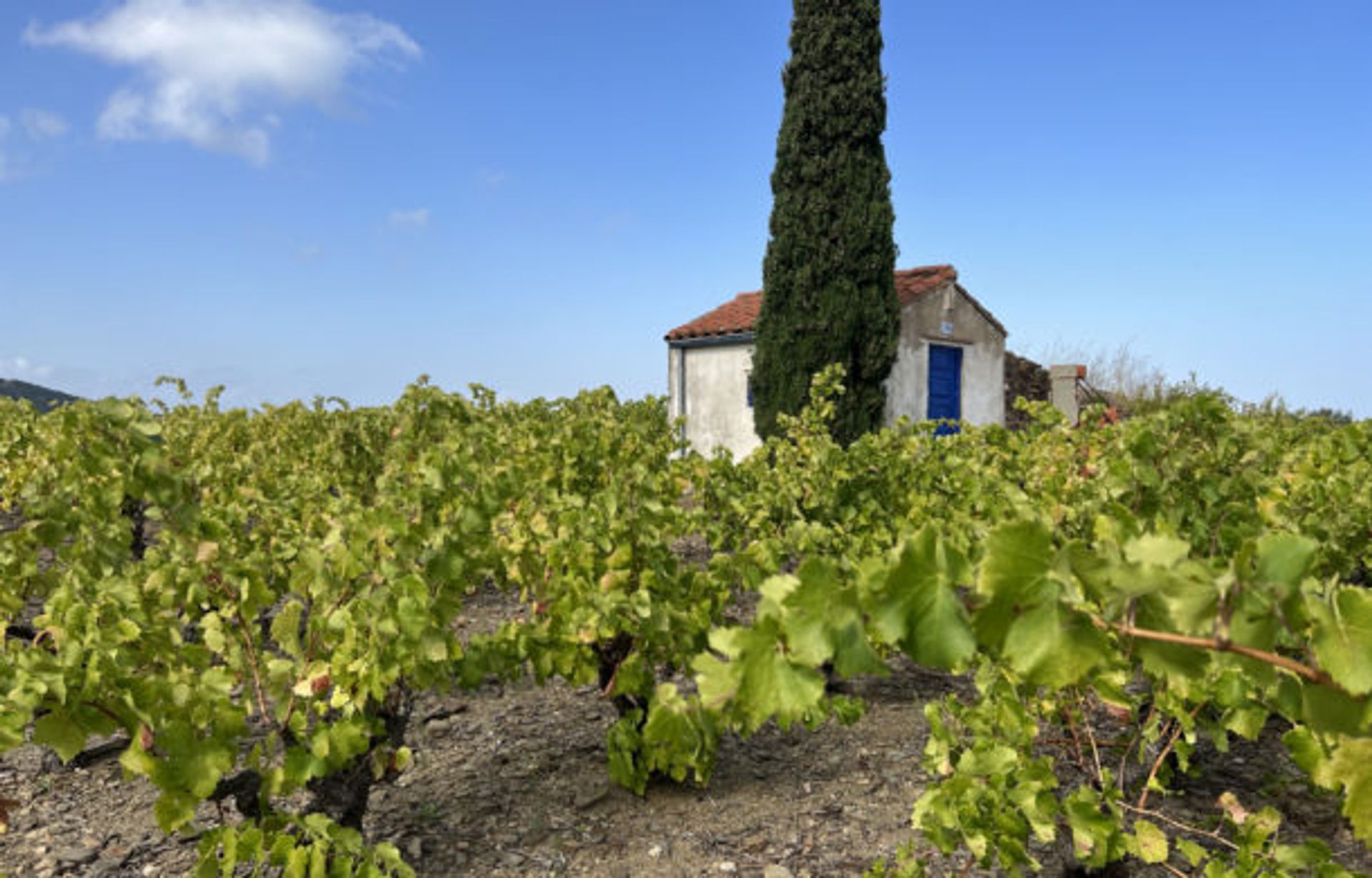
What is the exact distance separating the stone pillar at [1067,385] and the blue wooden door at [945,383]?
3.52m

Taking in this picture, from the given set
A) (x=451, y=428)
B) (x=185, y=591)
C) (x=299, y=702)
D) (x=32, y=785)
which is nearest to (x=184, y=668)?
(x=299, y=702)

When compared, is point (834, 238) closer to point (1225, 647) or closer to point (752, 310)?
point (752, 310)

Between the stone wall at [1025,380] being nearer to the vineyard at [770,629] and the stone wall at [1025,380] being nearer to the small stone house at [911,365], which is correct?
the small stone house at [911,365]

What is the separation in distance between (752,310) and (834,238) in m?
3.68

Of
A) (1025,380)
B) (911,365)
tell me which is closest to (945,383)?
(911,365)

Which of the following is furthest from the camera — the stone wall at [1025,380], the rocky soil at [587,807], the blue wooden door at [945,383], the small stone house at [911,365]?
the stone wall at [1025,380]

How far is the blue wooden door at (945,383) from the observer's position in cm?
1700

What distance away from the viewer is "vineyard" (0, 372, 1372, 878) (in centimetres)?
93

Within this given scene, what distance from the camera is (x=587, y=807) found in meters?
3.59

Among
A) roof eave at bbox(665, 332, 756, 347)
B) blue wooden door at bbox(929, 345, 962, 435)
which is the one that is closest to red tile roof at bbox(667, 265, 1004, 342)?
roof eave at bbox(665, 332, 756, 347)

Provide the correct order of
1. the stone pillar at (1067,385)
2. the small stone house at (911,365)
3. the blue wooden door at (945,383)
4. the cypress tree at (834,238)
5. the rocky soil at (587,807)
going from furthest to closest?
the stone pillar at (1067,385), the blue wooden door at (945,383), the small stone house at (911,365), the cypress tree at (834,238), the rocky soil at (587,807)

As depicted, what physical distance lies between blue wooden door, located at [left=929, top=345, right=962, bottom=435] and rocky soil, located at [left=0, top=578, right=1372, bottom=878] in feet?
41.9

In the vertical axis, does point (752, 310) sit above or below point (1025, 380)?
above

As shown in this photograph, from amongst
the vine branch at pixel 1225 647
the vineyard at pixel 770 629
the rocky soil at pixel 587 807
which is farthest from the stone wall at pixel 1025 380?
the vine branch at pixel 1225 647
